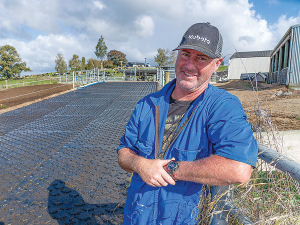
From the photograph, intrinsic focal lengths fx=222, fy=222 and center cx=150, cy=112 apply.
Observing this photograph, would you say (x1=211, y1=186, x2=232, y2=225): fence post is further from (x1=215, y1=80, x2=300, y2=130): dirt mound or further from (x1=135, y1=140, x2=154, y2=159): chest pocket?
(x1=215, y1=80, x2=300, y2=130): dirt mound

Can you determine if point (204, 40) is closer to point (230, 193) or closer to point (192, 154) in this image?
point (192, 154)

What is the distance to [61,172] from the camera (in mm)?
3660

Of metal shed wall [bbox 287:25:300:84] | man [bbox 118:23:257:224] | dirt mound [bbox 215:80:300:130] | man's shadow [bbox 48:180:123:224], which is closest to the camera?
man [bbox 118:23:257:224]

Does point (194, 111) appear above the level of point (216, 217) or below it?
above

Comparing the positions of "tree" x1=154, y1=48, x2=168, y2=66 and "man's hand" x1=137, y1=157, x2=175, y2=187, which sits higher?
"tree" x1=154, y1=48, x2=168, y2=66

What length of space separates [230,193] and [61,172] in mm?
3135

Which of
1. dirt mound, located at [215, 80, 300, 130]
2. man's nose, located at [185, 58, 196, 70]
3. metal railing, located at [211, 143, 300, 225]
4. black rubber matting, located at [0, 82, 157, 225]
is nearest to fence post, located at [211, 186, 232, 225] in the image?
metal railing, located at [211, 143, 300, 225]

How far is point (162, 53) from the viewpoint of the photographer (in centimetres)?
5412

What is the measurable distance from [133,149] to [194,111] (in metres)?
0.52

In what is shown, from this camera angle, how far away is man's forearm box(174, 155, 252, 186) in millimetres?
1084

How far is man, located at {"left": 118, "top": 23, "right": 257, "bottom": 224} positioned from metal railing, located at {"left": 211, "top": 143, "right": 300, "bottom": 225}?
0.32ft

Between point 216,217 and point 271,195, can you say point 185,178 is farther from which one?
point 271,195

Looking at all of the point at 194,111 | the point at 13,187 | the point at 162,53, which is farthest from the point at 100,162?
the point at 162,53

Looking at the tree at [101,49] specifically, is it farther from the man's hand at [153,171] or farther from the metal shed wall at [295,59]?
the man's hand at [153,171]
